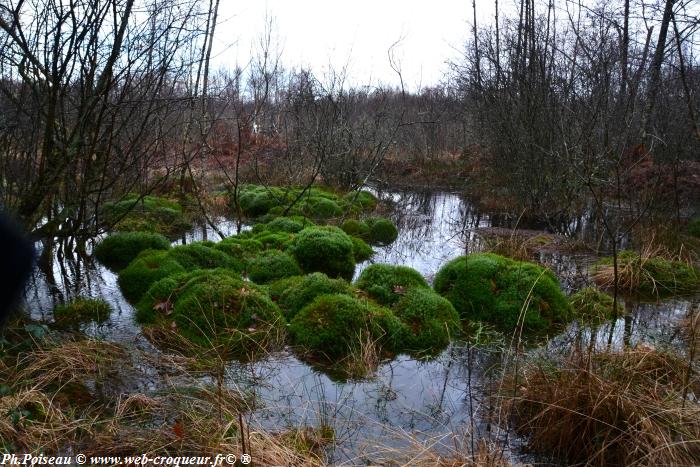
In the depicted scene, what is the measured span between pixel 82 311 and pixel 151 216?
523 centimetres

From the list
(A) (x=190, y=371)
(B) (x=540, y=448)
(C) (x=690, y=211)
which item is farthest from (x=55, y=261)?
(C) (x=690, y=211)

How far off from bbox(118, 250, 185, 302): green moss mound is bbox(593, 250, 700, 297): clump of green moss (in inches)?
219

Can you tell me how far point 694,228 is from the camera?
10.1 meters

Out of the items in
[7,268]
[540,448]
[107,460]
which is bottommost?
[540,448]

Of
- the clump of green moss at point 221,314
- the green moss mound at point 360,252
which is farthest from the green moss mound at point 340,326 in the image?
the green moss mound at point 360,252

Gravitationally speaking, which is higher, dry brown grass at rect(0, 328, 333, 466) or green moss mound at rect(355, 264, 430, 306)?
green moss mound at rect(355, 264, 430, 306)

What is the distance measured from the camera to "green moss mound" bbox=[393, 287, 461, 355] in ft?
16.0

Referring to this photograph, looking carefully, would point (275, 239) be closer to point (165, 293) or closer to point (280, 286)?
point (280, 286)

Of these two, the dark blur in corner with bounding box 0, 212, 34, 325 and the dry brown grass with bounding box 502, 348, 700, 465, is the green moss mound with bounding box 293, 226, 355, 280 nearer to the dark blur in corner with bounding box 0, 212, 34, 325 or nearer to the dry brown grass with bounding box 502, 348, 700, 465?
the dry brown grass with bounding box 502, 348, 700, 465

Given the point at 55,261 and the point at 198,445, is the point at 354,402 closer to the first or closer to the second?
the point at 198,445

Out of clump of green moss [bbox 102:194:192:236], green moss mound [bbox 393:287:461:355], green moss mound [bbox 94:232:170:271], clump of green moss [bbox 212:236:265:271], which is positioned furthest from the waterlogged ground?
clump of green moss [bbox 102:194:192:236]

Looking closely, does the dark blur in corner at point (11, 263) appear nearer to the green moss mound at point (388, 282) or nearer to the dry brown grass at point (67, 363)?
the dry brown grass at point (67, 363)

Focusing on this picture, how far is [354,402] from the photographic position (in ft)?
12.8

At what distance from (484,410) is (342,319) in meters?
1.49
